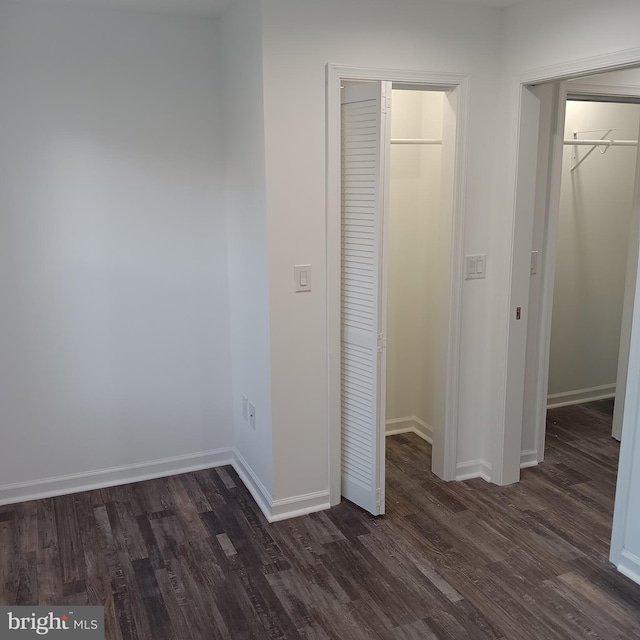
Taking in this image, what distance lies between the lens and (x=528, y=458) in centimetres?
378

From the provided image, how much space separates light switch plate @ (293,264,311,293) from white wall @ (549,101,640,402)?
2272 millimetres

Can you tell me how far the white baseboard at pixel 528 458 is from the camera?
3.76m

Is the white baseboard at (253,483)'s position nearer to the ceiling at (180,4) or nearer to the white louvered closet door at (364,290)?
the white louvered closet door at (364,290)

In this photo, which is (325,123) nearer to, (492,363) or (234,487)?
(492,363)

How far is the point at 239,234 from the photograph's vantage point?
11.2 feet

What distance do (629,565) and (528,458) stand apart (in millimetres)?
1067

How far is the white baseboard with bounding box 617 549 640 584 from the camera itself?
271 centimetres

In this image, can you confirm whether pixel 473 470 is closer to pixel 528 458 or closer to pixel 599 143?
pixel 528 458

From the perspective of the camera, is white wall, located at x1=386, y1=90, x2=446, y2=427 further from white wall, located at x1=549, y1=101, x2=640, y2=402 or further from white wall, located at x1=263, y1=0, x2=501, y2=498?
white wall, located at x1=549, y1=101, x2=640, y2=402

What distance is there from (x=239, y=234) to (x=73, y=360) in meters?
1.11

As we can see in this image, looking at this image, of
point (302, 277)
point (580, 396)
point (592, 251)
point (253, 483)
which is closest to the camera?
point (302, 277)

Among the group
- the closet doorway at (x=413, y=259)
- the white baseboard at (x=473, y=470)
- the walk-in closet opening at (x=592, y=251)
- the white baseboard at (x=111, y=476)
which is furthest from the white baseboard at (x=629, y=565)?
the white baseboard at (x=111, y=476)

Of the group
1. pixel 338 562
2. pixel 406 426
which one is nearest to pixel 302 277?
pixel 338 562

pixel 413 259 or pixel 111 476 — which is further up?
pixel 413 259
